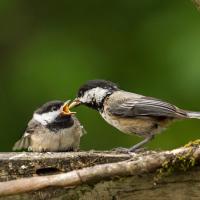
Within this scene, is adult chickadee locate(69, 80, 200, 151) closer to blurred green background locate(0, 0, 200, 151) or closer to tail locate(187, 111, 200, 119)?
tail locate(187, 111, 200, 119)

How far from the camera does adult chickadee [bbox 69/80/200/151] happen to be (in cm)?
494

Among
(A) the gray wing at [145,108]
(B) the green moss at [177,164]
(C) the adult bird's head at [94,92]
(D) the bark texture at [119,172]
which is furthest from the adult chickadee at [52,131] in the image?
(B) the green moss at [177,164]

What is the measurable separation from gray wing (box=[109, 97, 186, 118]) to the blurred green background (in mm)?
1208

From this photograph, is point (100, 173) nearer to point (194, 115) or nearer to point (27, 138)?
point (194, 115)

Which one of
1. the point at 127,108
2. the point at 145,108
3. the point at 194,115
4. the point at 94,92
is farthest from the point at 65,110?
the point at 194,115

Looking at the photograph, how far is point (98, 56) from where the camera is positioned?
719cm

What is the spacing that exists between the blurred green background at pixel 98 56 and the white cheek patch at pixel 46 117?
4.90ft

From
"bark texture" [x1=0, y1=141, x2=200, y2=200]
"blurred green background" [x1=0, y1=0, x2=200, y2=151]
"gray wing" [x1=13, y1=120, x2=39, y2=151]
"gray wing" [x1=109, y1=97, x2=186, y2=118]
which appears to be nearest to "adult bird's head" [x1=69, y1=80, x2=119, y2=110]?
"gray wing" [x1=109, y1=97, x2=186, y2=118]

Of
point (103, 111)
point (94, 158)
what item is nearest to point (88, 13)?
point (103, 111)

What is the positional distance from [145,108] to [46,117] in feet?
2.13

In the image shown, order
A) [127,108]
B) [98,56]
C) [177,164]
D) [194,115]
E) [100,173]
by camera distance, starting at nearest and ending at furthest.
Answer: [100,173] → [177,164] → [194,115] → [127,108] → [98,56]

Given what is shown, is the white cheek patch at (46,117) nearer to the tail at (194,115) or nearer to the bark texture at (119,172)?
the tail at (194,115)

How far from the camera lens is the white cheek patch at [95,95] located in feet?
16.4

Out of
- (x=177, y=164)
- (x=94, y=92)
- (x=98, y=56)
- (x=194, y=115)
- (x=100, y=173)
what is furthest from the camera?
(x=98, y=56)
